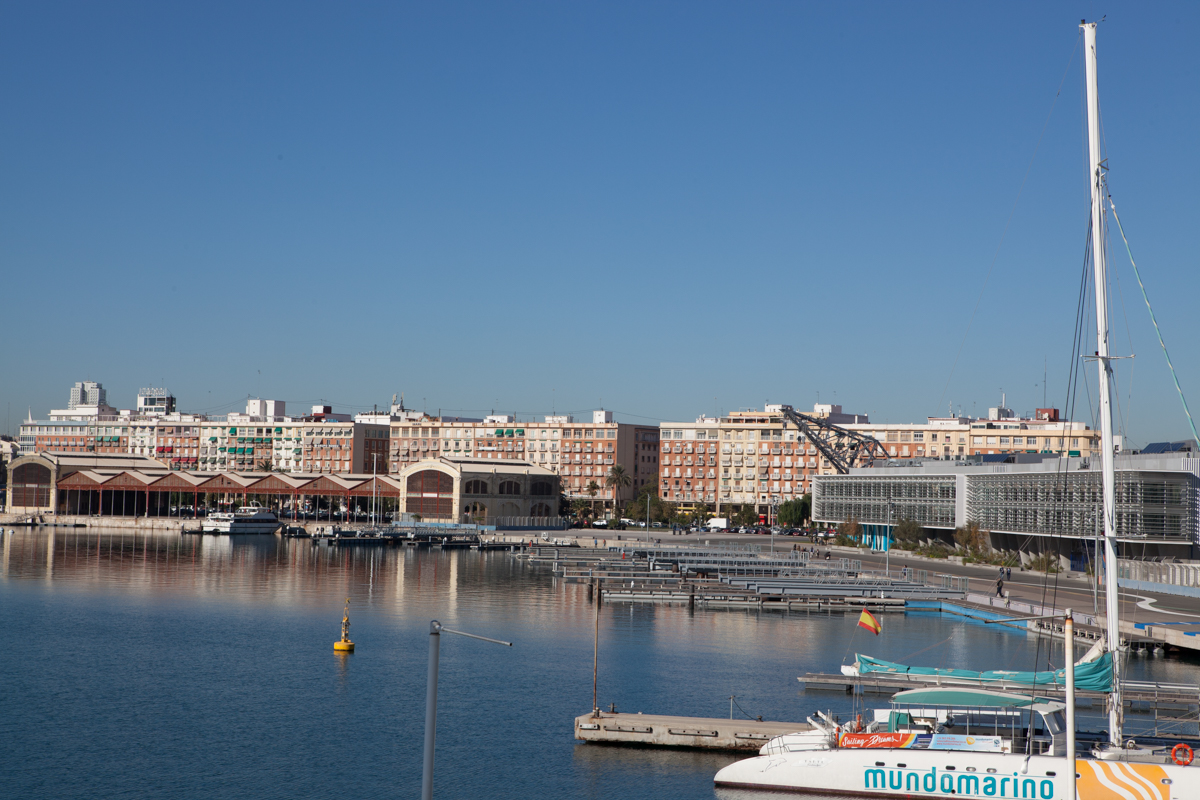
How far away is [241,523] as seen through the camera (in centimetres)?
14512

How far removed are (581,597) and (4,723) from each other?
45.3m

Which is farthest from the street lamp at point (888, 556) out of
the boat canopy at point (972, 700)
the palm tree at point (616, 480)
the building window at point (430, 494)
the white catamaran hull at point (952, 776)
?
the palm tree at point (616, 480)

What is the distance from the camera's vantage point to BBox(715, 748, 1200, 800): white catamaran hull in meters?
27.7

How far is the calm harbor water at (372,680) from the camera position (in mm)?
33500

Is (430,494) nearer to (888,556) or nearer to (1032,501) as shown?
(888,556)

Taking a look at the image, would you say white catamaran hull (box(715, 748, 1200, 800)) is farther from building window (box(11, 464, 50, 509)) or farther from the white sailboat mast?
building window (box(11, 464, 50, 509))

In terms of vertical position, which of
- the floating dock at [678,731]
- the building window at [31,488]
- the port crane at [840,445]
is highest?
the port crane at [840,445]

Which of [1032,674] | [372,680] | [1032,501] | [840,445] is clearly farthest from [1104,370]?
[840,445]

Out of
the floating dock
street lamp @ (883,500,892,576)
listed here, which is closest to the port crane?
street lamp @ (883,500,892,576)

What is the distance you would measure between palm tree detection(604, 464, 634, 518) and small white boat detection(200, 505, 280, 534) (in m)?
51.4

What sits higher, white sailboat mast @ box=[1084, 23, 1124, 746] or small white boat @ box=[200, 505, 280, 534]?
white sailboat mast @ box=[1084, 23, 1124, 746]

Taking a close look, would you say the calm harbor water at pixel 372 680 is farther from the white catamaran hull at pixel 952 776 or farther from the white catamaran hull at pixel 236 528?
the white catamaran hull at pixel 236 528

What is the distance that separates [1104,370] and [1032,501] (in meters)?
64.9

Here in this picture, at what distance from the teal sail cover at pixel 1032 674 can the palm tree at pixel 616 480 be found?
131m
